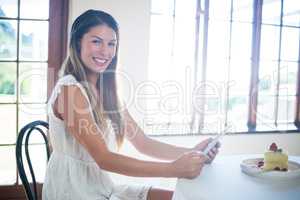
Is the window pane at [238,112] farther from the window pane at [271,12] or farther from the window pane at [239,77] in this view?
the window pane at [271,12]

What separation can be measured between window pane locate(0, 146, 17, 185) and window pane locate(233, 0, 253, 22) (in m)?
Result: 2.02

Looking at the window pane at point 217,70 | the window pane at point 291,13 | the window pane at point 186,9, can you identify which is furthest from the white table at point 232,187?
the window pane at point 291,13

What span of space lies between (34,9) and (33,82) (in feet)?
1.60

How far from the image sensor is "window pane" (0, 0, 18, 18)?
2332mm

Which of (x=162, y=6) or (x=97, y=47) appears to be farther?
(x=162, y=6)

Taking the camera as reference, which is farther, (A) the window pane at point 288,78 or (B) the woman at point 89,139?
(A) the window pane at point 288,78

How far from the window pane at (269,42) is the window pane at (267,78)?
6cm

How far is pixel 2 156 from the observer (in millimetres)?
2471

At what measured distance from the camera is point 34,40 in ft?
7.91

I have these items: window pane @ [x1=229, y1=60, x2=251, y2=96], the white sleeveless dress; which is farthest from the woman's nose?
window pane @ [x1=229, y1=60, x2=251, y2=96]

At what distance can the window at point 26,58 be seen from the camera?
7.76ft

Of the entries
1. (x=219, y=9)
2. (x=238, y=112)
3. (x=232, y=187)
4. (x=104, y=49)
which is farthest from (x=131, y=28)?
(x=232, y=187)

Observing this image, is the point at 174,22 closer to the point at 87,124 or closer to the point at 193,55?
the point at 193,55

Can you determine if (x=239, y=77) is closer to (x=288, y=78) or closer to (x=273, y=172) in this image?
(x=288, y=78)
